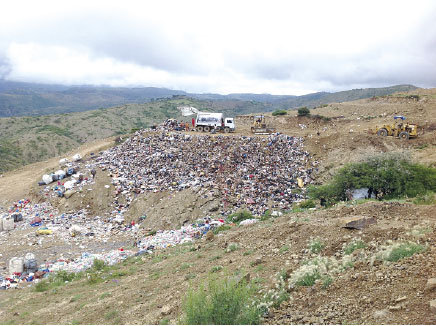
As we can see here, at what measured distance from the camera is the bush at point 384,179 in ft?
35.1

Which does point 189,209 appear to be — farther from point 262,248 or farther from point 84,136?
point 84,136

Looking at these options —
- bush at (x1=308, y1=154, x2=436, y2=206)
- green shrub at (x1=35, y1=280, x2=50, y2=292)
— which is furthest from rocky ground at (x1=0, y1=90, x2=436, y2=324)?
bush at (x1=308, y1=154, x2=436, y2=206)

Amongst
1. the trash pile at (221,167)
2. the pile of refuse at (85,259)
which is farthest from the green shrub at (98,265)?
the trash pile at (221,167)

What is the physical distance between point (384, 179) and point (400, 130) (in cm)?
972

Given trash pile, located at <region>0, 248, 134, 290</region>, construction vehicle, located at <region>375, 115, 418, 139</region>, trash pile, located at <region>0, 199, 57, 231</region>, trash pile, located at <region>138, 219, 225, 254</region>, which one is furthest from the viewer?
construction vehicle, located at <region>375, 115, 418, 139</region>

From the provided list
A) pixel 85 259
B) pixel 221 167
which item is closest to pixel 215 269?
pixel 85 259

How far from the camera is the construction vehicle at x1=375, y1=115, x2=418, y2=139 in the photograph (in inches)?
719

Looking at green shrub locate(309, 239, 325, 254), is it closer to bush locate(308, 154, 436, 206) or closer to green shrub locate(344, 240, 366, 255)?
green shrub locate(344, 240, 366, 255)

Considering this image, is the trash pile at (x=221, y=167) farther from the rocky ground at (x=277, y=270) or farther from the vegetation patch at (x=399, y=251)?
the vegetation patch at (x=399, y=251)

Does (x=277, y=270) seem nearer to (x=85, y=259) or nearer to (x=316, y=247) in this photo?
(x=316, y=247)

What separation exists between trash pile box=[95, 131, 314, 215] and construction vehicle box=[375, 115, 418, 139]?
207 inches

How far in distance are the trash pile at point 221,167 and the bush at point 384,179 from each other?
2.54 meters

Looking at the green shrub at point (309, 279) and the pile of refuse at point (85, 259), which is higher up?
the green shrub at point (309, 279)

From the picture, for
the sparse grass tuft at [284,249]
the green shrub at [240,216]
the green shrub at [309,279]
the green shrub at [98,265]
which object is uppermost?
the green shrub at [309,279]
